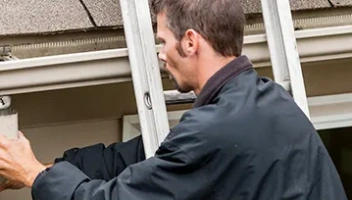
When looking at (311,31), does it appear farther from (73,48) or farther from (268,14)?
(73,48)

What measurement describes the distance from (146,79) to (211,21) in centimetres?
35

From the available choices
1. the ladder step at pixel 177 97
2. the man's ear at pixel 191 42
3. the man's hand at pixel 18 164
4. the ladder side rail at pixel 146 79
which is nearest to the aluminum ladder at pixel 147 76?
the ladder side rail at pixel 146 79

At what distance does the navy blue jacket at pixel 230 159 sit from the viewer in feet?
5.82

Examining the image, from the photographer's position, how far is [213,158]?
1.77m

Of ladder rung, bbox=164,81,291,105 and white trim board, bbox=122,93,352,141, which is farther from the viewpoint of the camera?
white trim board, bbox=122,93,352,141

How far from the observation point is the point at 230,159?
1.78 meters

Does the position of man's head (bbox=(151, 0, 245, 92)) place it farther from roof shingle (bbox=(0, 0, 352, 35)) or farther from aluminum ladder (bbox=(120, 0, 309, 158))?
roof shingle (bbox=(0, 0, 352, 35))

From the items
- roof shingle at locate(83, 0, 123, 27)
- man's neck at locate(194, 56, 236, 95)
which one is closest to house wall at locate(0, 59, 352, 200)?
roof shingle at locate(83, 0, 123, 27)

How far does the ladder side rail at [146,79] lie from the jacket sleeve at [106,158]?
0.23 meters

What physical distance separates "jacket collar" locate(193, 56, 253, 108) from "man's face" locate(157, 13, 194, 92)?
99mm

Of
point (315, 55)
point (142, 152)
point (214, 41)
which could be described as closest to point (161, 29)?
point (214, 41)

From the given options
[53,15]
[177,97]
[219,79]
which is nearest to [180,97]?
[177,97]

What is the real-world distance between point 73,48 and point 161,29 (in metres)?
0.43

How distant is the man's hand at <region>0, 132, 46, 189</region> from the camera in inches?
77.2
